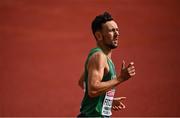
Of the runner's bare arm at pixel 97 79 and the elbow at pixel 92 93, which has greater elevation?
the runner's bare arm at pixel 97 79

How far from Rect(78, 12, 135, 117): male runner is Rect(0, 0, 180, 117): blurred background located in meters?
1.84

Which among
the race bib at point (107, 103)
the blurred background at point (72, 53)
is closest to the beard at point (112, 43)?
the race bib at point (107, 103)

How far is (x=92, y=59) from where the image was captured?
7.20 ft

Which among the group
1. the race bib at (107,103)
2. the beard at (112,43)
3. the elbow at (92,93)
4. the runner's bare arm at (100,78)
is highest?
the beard at (112,43)

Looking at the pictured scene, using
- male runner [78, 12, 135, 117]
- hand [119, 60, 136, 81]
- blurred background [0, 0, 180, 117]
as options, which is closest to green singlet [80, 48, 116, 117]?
male runner [78, 12, 135, 117]

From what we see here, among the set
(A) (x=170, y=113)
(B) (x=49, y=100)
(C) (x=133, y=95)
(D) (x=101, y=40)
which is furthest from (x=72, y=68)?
(D) (x=101, y=40)

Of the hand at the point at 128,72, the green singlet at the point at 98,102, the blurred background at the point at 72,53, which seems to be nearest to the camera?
the hand at the point at 128,72

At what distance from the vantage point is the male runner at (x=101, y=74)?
2.13 m

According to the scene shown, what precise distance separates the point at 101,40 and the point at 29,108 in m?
1.93

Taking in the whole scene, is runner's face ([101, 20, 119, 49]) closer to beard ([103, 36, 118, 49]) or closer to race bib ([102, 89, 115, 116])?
beard ([103, 36, 118, 49])

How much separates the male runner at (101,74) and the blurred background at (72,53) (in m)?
1.84

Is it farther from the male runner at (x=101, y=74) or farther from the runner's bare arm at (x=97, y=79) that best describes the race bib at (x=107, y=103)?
the runner's bare arm at (x=97, y=79)

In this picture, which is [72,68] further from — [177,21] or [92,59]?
[92,59]

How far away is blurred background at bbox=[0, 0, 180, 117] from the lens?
4.07 m
